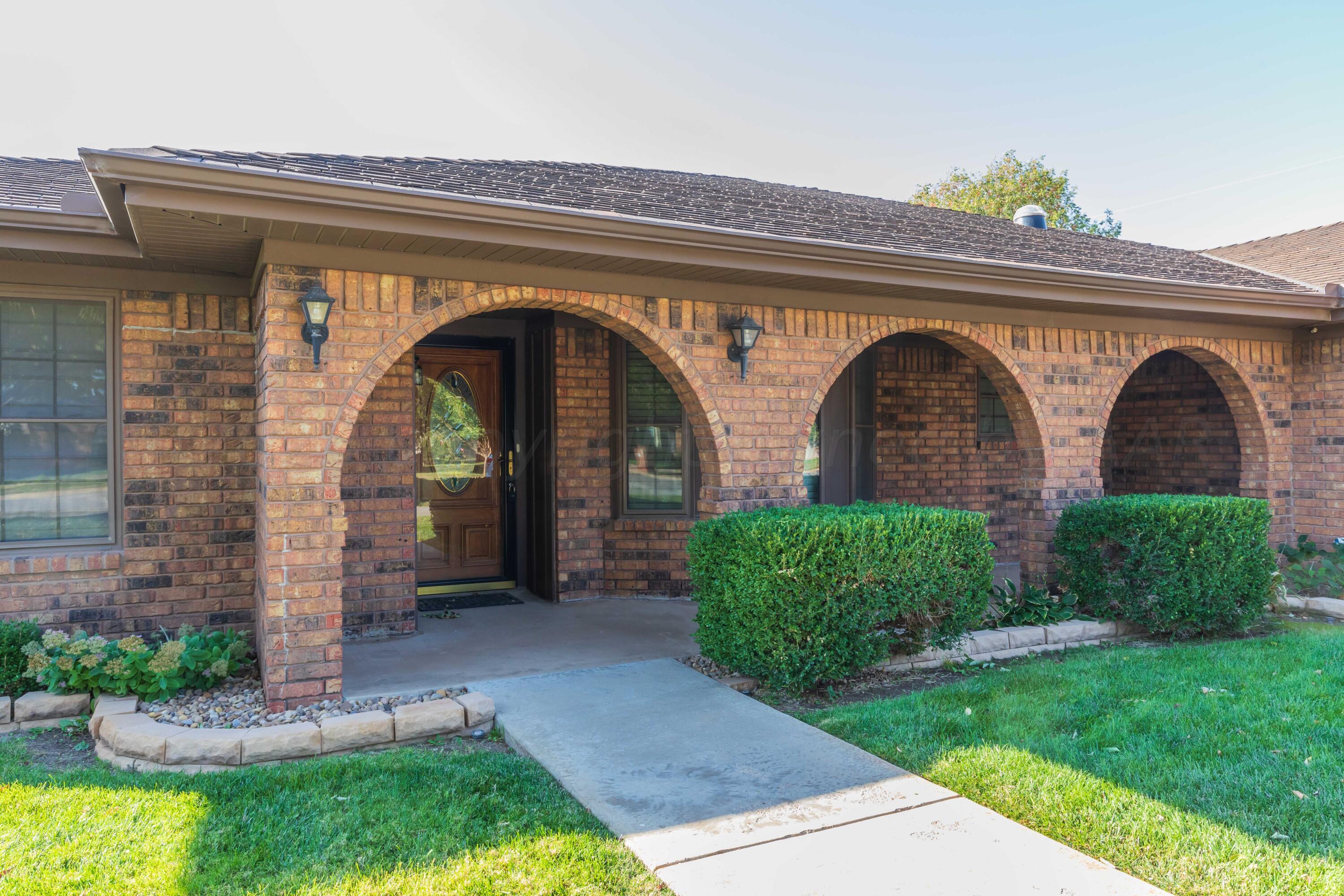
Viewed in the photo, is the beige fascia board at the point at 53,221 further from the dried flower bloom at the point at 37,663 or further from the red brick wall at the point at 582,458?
the red brick wall at the point at 582,458

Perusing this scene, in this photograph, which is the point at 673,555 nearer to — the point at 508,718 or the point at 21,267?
the point at 508,718

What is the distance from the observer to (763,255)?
214 inches

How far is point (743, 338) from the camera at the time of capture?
18.8ft

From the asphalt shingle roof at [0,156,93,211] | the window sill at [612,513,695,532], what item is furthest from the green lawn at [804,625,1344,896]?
the asphalt shingle roof at [0,156,93,211]

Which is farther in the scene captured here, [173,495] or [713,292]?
[713,292]

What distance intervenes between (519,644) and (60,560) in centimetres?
284

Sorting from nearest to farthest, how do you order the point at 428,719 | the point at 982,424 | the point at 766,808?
1. the point at 766,808
2. the point at 428,719
3. the point at 982,424

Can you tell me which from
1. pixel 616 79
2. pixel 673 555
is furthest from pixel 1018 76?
pixel 673 555

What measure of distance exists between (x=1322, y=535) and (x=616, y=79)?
17634mm

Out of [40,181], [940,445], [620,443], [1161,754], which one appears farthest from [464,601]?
[1161,754]

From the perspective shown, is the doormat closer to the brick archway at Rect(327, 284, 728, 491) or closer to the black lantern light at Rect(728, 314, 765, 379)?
the brick archway at Rect(327, 284, 728, 491)

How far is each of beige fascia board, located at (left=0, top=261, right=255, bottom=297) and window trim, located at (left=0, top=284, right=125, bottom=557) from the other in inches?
2.9

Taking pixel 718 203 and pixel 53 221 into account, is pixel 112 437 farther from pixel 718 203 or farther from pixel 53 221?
pixel 718 203

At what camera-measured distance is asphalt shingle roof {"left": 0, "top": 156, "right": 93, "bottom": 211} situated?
4961mm
